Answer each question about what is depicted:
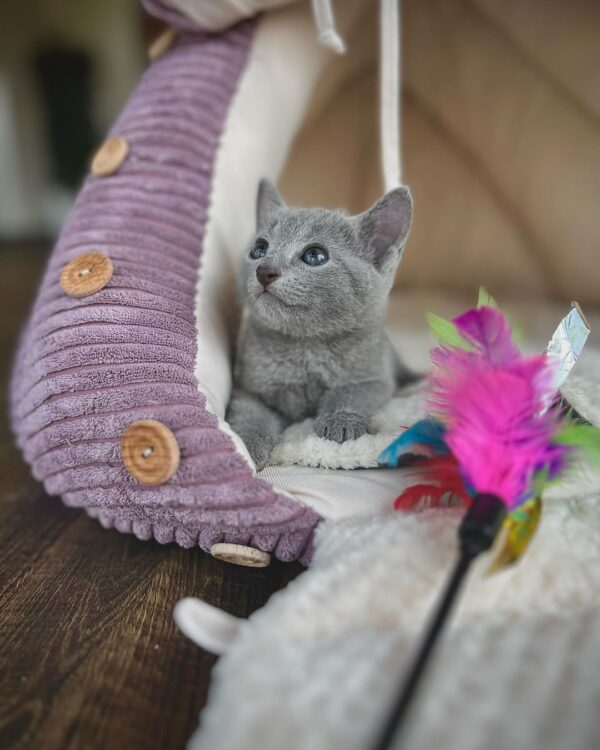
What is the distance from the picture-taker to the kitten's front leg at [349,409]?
0.73m

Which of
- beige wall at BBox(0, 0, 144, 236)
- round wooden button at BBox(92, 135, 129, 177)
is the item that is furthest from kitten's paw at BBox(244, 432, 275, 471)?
beige wall at BBox(0, 0, 144, 236)

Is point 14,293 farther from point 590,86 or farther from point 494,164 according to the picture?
point 590,86

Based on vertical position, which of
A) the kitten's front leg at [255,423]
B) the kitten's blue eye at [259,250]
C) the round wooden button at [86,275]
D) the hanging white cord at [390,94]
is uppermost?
the hanging white cord at [390,94]

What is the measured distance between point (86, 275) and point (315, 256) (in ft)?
0.95

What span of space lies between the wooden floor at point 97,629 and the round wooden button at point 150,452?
0.13 m

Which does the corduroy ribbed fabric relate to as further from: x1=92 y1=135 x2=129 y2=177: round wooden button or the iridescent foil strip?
the iridescent foil strip

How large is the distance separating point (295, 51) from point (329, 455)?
0.72m

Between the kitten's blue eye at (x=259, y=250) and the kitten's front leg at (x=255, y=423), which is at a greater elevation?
the kitten's blue eye at (x=259, y=250)

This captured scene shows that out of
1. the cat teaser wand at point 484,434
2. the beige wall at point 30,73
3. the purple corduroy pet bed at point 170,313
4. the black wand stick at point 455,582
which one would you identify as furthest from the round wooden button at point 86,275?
the beige wall at point 30,73

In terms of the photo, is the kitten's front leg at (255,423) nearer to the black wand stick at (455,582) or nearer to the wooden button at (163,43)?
the black wand stick at (455,582)

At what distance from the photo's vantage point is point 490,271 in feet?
4.68

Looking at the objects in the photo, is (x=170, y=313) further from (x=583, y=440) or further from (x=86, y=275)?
(x=583, y=440)

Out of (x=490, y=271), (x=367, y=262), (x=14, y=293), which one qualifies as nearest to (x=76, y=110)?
(x=14, y=293)

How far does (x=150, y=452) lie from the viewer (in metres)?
0.62
